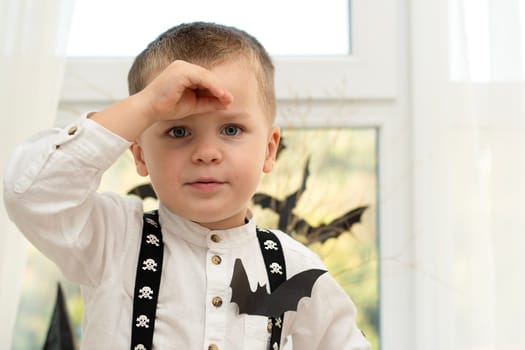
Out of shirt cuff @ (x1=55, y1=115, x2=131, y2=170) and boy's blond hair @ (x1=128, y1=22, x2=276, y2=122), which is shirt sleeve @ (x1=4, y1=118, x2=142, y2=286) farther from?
boy's blond hair @ (x1=128, y1=22, x2=276, y2=122)

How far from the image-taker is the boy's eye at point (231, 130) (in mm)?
931

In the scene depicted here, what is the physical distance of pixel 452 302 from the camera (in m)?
1.51

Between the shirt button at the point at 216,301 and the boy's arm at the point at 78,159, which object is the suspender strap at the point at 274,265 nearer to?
the shirt button at the point at 216,301

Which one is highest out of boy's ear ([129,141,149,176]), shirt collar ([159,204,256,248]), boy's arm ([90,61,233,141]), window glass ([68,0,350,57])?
window glass ([68,0,350,57])

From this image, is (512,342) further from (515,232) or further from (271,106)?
(271,106)

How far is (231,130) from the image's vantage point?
937 millimetres

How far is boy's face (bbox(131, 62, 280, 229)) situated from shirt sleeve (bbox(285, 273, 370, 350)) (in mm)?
192

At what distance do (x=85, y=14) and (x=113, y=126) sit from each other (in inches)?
38.2

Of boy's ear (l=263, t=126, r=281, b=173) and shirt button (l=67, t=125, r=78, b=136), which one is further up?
shirt button (l=67, t=125, r=78, b=136)

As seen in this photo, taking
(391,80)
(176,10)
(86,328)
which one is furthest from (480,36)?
(86,328)

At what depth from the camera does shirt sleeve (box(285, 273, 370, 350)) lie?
3.44 ft

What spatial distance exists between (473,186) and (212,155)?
30.6 inches

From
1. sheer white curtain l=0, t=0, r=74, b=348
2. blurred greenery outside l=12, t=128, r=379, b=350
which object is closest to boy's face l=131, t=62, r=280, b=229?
sheer white curtain l=0, t=0, r=74, b=348

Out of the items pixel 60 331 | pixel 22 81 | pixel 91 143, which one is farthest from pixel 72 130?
pixel 60 331
